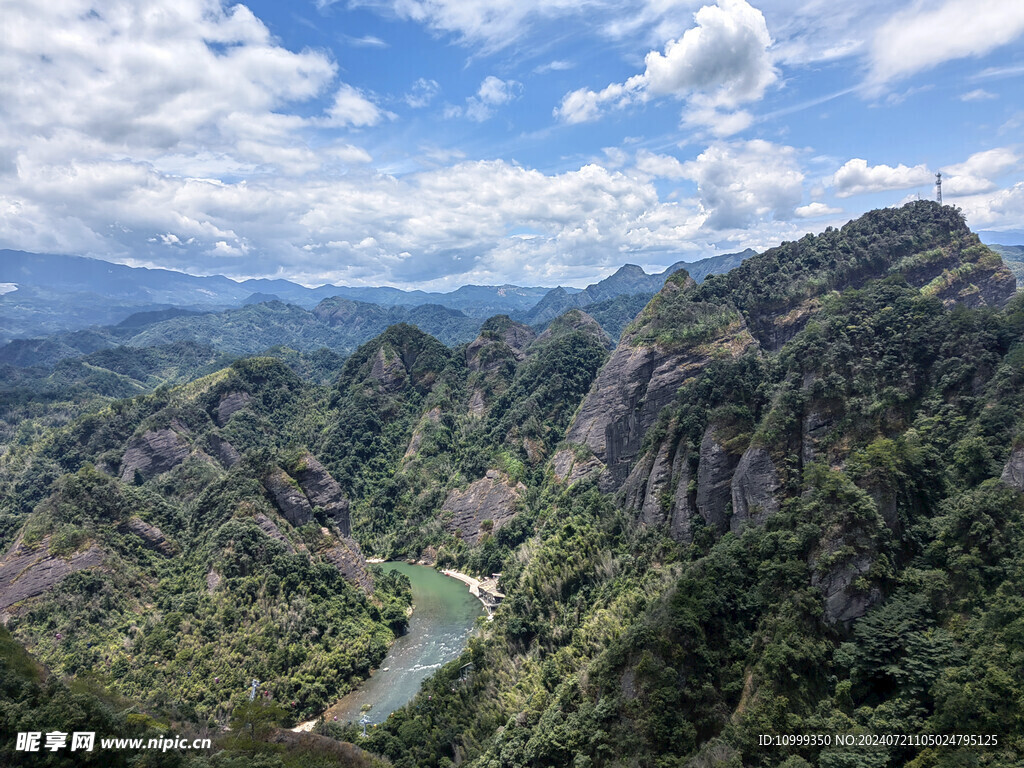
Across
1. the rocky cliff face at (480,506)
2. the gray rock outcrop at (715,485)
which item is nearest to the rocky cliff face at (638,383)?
the rocky cliff face at (480,506)

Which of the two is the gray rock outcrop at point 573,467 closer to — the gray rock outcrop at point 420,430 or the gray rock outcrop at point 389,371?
the gray rock outcrop at point 420,430

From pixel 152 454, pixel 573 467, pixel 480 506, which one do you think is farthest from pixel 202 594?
pixel 152 454

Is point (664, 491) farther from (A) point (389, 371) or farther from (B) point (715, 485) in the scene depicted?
(A) point (389, 371)

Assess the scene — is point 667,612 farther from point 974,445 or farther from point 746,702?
point 974,445

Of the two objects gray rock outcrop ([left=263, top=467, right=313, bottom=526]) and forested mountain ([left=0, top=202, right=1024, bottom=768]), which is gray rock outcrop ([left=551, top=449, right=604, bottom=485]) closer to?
forested mountain ([left=0, top=202, right=1024, bottom=768])

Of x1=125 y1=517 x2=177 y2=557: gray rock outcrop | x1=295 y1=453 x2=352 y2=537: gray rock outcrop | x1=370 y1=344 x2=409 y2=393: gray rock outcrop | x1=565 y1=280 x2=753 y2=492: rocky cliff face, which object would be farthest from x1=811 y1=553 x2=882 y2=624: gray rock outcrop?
x1=370 y1=344 x2=409 y2=393: gray rock outcrop

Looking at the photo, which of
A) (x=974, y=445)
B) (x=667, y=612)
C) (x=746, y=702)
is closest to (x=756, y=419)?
(x=974, y=445)

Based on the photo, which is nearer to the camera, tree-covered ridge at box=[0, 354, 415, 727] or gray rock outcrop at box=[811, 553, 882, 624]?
gray rock outcrop at box=[811, 553, 882, 624]
